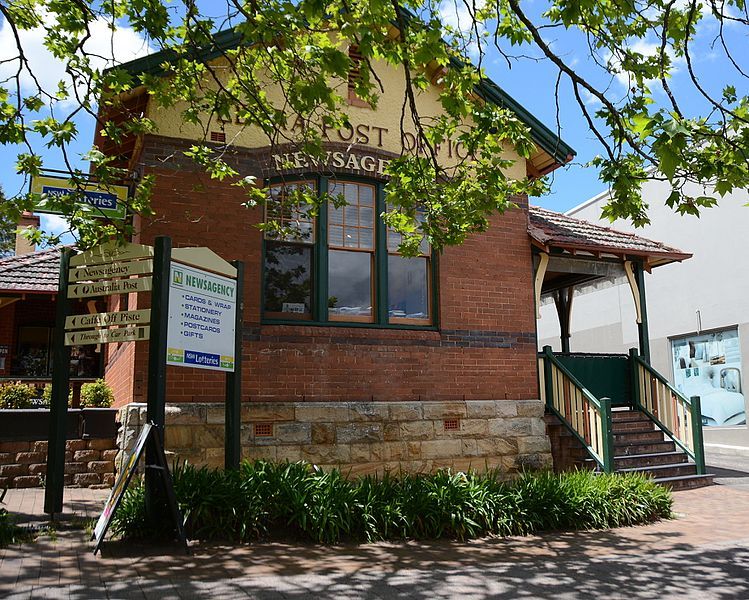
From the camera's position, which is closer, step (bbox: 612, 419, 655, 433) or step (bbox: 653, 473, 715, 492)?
step (bbox: 653, 473, 715, 492)

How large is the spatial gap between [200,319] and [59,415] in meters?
1.83

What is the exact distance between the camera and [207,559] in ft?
20.3

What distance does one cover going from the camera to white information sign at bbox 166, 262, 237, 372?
7.16 m

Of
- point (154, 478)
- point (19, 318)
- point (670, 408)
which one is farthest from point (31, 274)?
point (670, 408)

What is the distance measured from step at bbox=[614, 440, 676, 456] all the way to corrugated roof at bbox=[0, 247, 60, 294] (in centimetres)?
1072

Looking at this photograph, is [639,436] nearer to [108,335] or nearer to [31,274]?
[108,335]

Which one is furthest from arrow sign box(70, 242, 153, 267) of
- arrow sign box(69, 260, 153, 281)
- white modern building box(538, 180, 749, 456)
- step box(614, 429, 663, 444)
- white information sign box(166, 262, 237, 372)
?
white modern building box(538, 180, 749, 456)

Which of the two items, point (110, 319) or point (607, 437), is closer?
point (110, 319)

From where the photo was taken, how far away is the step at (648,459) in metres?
11.4

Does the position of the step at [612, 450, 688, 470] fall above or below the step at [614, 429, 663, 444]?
below

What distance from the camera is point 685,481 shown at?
1145 cm

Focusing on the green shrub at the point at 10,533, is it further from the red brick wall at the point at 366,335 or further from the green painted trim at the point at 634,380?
the green painted trim at the point at 634,380

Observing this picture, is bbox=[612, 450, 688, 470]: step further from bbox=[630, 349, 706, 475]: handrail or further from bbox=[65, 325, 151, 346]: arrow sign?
bbox=[65, 325, 151, 346]: arrow sign

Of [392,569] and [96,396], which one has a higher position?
[96,396]
